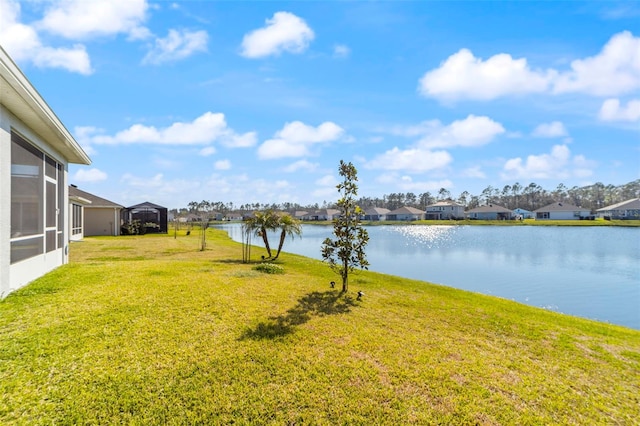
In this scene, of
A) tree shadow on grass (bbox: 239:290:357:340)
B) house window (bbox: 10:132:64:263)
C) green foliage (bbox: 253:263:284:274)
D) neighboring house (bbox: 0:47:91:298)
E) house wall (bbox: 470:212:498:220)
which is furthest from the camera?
house wall (bbox: 470:212:498:220)

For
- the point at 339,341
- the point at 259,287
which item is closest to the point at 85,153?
the point at 259,287

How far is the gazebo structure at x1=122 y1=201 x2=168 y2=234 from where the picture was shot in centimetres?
2877

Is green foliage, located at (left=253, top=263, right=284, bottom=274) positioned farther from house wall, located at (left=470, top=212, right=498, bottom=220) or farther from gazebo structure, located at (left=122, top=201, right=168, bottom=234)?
house wall, located at (left=470, top=212, right=498, bottom=220)

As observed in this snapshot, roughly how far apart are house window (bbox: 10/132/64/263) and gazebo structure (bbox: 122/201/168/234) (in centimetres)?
2188

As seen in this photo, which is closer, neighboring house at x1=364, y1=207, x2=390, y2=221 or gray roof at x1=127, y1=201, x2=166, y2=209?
gray roof at x1=127, y1=201, x2=166, y2=209

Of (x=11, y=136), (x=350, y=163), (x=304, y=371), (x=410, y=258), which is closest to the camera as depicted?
(x=304, y=371)

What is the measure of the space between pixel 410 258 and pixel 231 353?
1572 cm

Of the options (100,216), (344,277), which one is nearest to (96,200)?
(100,216)

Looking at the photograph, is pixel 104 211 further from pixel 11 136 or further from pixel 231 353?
pixel 231 353

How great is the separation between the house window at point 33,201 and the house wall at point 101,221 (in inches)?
722

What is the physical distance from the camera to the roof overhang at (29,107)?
445 centimetres

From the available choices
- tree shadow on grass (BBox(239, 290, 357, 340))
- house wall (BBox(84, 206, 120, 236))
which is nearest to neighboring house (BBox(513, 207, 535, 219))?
house wall (BBox(84, 206, 120, 236))

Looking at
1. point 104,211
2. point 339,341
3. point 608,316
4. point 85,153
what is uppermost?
point 85,153

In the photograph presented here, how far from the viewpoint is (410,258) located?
726 inches
